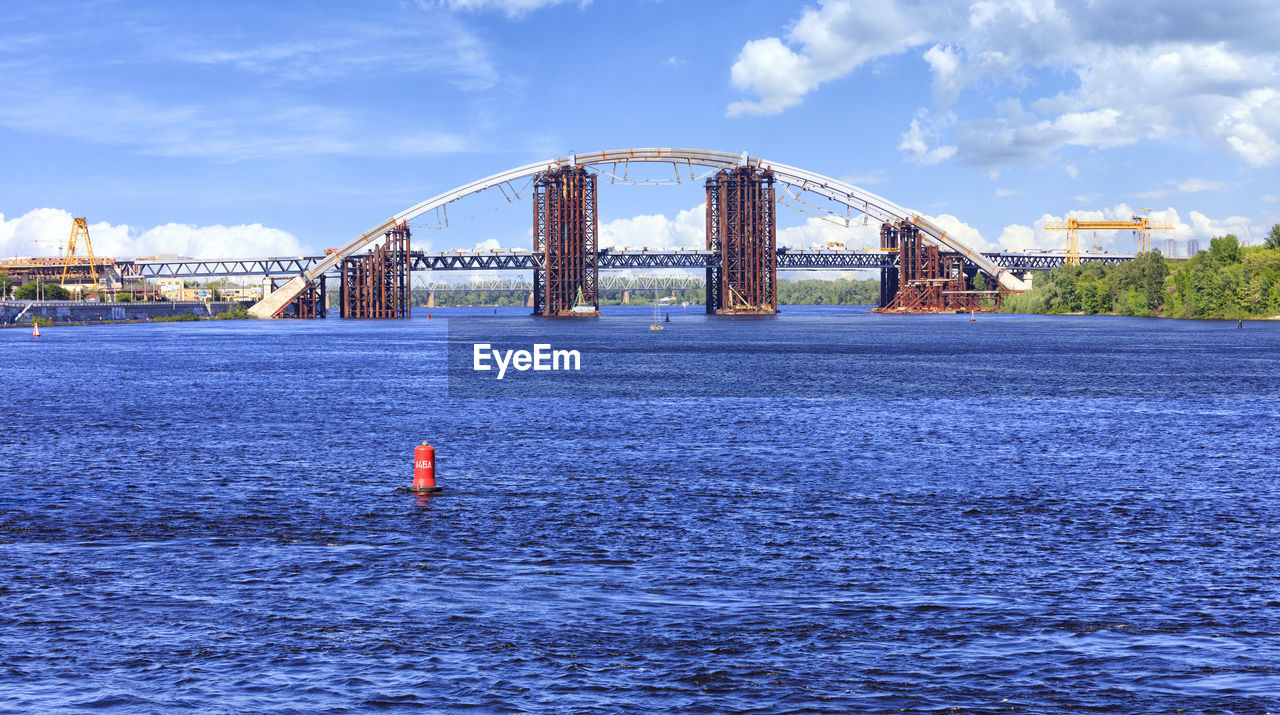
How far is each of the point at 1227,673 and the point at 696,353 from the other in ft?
384

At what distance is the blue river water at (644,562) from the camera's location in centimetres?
1967

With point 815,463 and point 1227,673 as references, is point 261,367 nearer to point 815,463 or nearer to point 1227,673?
point 815,463

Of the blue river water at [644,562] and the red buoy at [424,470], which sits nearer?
the blue river water at [644,562]

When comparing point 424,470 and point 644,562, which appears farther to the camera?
point 424,470

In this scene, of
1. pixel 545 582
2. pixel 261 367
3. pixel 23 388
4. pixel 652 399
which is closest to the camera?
pixel 545 582

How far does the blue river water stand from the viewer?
19.7 metres

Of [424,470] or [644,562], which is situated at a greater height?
[424,470]

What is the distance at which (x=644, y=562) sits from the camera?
1103 inches

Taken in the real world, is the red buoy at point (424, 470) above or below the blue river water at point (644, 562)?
above

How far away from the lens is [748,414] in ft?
216

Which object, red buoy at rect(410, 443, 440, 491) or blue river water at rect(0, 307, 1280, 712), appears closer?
blue river water at rect(0, 307, 1280, 712)

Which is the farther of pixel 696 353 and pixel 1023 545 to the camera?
pixel 696 353

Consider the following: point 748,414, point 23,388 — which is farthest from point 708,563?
point 23,388

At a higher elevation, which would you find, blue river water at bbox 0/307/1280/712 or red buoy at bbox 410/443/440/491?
red buoy at bbox 410/443/440/491
